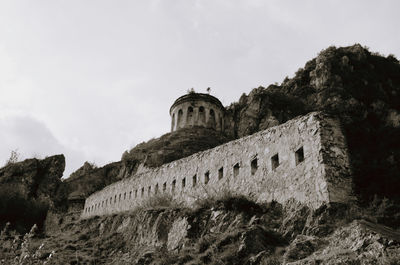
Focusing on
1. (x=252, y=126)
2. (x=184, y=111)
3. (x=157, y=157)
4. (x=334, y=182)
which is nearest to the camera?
(x=334, y=182)

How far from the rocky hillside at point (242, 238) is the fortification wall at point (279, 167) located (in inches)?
19.0

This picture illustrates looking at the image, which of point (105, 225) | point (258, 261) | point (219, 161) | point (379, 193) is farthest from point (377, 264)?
point (105, 225)

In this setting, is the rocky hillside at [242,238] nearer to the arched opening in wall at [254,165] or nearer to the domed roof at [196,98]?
the arched opening in wall at [254,165]

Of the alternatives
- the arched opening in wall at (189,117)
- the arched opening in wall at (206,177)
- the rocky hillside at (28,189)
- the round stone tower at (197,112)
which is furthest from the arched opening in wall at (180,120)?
the arched opening in wall at (206,177)

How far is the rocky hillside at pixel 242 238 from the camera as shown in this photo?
617cm

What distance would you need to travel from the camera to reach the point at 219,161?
13398mm

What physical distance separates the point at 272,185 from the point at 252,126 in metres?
21.7

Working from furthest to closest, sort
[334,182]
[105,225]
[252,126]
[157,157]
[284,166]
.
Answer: [252,126] < [157,157] < [105,225] < [284,166] < [334,182]

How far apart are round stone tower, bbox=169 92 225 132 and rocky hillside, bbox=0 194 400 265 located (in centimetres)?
2270

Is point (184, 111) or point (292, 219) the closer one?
point (292, 219)

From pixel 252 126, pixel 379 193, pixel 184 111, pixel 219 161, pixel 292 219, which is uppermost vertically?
pixel 184 111

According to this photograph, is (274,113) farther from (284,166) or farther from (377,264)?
(377,264)

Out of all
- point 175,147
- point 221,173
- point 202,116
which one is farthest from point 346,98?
point 202,116

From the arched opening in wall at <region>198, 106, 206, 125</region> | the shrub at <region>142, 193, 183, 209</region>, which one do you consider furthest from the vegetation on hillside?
the shrub at <region>142, 193, 183, 209</region>
